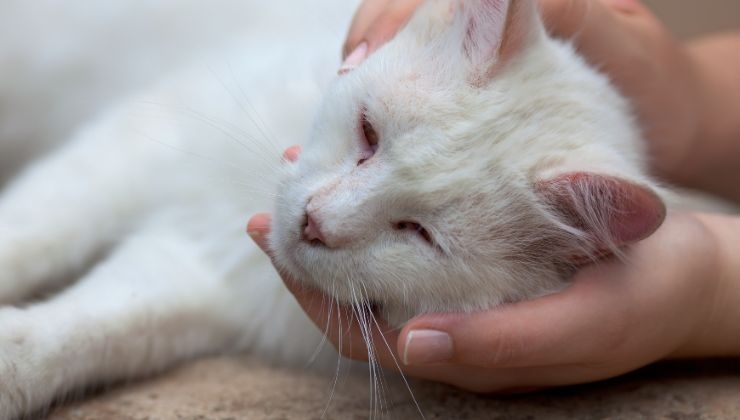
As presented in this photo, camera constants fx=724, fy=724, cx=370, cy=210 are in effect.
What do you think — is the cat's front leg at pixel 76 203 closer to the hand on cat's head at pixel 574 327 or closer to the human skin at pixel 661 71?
the hand on cat's head at pixel 574 327

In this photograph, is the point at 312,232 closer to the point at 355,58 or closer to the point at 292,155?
the point at 292,155

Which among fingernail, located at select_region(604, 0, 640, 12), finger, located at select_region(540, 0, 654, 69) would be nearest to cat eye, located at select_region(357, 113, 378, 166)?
finger, located at select_region(540, 0, 654, 69)

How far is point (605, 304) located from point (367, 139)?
0.40 meters

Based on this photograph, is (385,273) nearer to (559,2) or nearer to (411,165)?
(411,165)

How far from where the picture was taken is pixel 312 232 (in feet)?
3.26

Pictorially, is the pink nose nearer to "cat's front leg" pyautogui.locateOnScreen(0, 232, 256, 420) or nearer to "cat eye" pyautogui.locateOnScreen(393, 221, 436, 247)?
"cat eye" pyautogui.locateOnScreen(393, 221, 436, 247)

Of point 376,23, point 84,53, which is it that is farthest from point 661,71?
point 84,53

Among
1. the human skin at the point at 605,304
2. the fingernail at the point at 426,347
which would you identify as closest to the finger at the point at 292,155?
the human skin at the point at 605,304

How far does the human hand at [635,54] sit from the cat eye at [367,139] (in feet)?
0.51

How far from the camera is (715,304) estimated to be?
3.78 ft

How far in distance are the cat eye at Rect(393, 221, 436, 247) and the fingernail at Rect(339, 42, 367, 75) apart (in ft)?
0.97

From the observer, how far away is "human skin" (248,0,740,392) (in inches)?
38.0

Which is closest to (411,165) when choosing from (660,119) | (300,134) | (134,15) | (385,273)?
(385,273)

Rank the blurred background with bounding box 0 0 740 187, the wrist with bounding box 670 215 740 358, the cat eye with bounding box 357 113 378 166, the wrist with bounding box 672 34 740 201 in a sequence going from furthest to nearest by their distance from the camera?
the blurred background with bounding box 0 0 740 187 < the wrist with bounding box 672 34 740 201 < the wrist with bounding box 670 215 740 358 < the cat eye with bounding box 357 113 378 166
